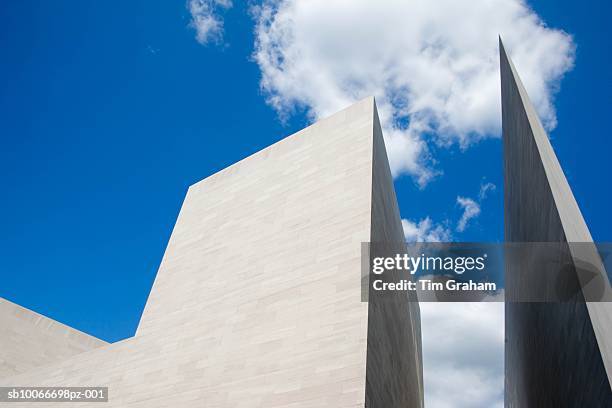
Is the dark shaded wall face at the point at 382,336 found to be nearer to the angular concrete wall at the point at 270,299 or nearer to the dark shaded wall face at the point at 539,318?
the angular concrete wall at the point at 270,299

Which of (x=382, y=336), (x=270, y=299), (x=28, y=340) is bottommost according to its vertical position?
(x=382, y=336)

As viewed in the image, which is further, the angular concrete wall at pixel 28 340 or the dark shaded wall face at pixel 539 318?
the angular concrete wall at pixel 28 340

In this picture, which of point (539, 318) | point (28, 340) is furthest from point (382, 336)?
point (28, 340)

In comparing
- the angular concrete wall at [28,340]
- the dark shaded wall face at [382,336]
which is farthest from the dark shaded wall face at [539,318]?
the angular concrete wall at [28,340]

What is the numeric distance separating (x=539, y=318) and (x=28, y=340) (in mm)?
17109

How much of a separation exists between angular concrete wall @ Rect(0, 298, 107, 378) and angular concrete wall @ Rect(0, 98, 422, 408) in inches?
167

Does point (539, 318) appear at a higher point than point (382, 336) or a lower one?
higher

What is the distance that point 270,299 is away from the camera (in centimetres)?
899

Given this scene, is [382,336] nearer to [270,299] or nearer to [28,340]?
[270,299]

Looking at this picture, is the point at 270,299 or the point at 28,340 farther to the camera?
the point at 28,340

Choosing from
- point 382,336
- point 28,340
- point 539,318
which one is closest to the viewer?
point 382,336

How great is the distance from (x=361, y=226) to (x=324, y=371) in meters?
2.69

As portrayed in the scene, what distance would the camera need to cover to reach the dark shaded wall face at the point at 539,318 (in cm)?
529

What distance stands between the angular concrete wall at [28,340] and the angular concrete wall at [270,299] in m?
4.23
